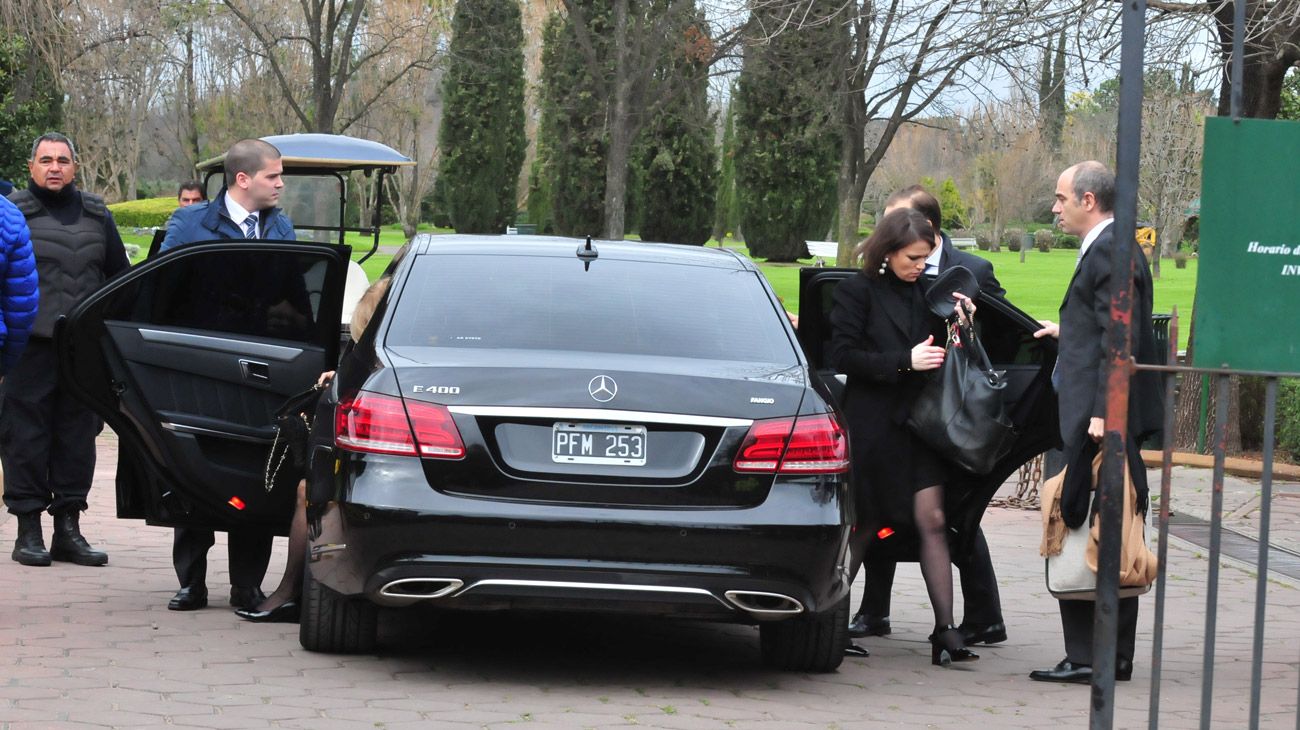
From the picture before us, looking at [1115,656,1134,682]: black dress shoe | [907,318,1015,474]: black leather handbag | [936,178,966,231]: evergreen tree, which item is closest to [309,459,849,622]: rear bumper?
[907,318,1015,474]: black leather handbag

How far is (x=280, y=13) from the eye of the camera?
3806cm

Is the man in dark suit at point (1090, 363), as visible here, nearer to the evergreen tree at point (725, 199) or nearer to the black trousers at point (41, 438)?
the black trousers at point (41, 438)

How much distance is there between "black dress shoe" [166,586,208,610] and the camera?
711 centimetres

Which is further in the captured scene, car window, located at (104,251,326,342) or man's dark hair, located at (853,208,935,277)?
car window, located at (104,251,326,342)

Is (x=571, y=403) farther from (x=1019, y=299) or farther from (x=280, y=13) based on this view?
(x=1019, y=299)

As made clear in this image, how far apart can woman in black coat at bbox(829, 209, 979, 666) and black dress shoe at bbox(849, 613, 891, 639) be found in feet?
1.82

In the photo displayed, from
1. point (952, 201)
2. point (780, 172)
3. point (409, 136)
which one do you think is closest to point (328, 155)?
point (780, 172)

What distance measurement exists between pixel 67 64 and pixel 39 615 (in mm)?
17064

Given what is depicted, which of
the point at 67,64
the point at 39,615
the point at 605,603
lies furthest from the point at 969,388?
the point at 67,64

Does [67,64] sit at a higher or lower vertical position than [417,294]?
higher

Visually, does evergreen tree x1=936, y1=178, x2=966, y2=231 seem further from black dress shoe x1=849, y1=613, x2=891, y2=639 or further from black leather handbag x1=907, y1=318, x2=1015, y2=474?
black leather handbag x1=907, y1=318, x2=1015, y2=474

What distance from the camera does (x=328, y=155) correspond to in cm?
1712

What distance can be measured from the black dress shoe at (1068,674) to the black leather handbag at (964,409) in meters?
0.75

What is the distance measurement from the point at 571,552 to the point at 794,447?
2.56 feet
